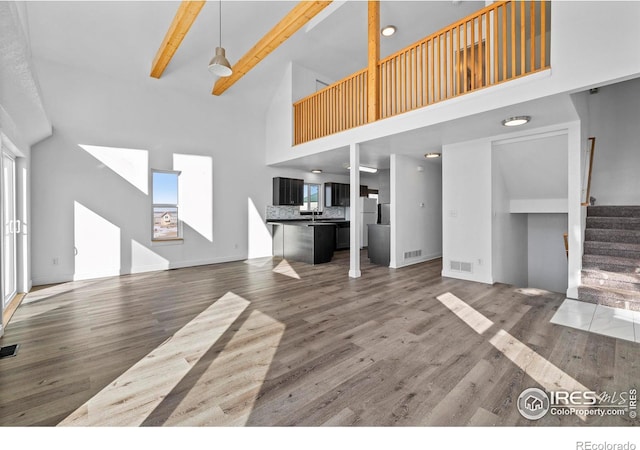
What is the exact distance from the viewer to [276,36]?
4613mm

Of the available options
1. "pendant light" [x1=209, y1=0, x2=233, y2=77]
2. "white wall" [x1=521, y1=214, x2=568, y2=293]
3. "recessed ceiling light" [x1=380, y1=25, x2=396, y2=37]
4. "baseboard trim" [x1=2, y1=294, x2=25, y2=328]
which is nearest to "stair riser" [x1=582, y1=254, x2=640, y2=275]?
"white wall" [x1=521, y1=214, x2=568, y2=293]

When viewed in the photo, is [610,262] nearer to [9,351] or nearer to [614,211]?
[614,211]

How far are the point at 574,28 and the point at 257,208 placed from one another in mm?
6193

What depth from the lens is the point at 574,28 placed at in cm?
276

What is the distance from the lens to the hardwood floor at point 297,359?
1664mm

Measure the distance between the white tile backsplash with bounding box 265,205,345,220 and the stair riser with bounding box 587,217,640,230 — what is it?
241 inches

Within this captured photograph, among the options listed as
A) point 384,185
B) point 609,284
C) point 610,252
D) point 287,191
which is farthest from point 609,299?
point 287,191

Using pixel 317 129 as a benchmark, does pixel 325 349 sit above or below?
below

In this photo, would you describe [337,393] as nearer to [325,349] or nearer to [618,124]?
[325,349]

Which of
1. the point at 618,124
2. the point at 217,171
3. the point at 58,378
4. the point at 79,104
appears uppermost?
the point at 79,104

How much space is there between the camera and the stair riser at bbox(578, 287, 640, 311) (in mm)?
3301

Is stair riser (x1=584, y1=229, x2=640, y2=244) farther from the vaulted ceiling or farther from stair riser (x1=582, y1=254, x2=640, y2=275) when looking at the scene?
the vaulted ceiling

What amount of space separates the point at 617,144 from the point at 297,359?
6626mm
